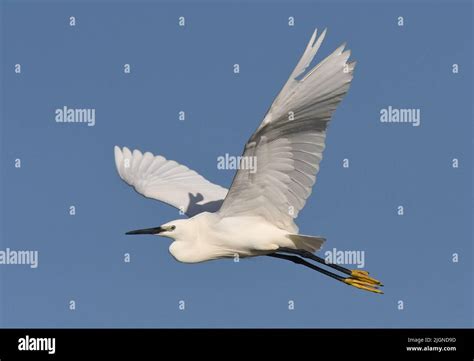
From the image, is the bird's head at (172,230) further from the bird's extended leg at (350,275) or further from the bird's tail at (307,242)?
the bird's extended leg at (350,275)

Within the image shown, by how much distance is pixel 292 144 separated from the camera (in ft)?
36.5

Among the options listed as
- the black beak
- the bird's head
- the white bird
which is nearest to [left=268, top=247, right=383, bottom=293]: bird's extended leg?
the white bird

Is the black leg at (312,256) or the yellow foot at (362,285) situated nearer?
the black leg at (312,256)

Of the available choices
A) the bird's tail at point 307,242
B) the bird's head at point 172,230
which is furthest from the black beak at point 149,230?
the bird's tail at point 307,242

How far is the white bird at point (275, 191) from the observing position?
10453 mm

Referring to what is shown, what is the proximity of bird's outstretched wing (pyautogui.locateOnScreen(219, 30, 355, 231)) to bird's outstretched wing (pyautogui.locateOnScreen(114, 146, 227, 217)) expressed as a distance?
2158mm

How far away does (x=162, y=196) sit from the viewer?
47.2ft

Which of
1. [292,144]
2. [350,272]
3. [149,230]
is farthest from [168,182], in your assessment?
[292,144]

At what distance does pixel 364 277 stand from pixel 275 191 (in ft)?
7.26

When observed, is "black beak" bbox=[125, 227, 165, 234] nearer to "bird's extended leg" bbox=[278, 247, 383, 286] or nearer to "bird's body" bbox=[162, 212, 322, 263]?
"bird's body" bbox=[162, 212, 322, 263]

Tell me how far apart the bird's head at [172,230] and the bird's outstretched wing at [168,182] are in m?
1.46

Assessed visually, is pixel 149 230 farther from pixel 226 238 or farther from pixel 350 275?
pixel 350 275

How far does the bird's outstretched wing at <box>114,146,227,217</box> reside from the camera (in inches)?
561
